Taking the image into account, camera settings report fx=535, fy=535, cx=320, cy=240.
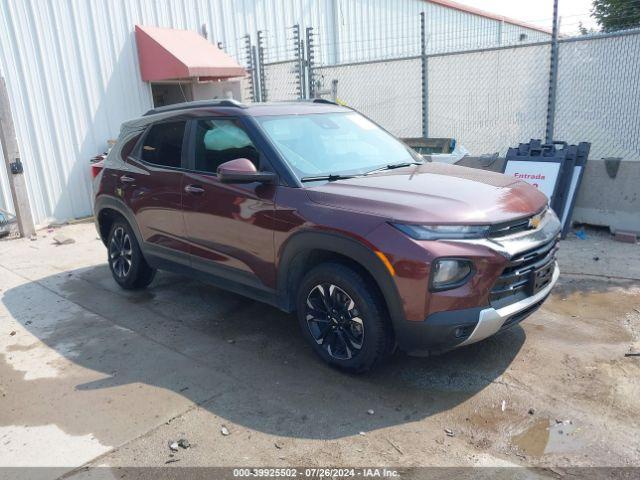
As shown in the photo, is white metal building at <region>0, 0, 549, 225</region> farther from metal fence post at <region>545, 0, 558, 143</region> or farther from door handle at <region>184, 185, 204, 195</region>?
door handle at <region>184, 185, 204, 195</region>

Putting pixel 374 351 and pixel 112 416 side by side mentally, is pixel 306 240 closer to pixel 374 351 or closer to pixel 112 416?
pixel 374 351

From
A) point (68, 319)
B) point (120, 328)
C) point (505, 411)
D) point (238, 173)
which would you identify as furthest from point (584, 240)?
point (68, 319)

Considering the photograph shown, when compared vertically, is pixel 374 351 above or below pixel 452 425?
above

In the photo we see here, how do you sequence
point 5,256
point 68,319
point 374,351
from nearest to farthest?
point 374,351 → point 68,319 → point 5,256

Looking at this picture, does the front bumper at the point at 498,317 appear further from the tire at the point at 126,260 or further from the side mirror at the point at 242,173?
the tire at the point at 126,260

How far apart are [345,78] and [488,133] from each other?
10.9 feet

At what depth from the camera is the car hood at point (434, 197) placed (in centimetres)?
324

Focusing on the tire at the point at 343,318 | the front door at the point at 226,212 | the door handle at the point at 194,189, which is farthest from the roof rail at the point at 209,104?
the tire at the point at 343,318

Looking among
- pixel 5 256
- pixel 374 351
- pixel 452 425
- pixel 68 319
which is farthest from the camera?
pixel 5 256

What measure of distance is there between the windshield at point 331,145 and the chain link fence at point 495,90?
4.09 metres

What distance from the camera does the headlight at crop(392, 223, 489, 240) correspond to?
10.4 ft

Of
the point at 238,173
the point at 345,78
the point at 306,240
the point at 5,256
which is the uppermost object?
the point at 345,78

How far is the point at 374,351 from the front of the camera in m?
3.44

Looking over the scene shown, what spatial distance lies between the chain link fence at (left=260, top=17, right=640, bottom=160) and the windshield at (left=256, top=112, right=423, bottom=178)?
4095 millimetres
